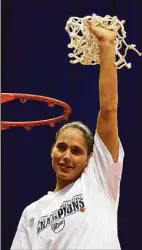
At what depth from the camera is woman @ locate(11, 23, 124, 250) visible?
4.17 feet

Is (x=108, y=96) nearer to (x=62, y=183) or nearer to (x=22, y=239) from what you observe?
(x=62, y=183)

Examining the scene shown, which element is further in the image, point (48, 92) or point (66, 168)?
point (48, 92)

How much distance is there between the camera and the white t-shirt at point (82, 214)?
126 centimetres

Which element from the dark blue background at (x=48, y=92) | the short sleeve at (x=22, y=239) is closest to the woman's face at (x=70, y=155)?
the short sleeve at (x=22, y=239)

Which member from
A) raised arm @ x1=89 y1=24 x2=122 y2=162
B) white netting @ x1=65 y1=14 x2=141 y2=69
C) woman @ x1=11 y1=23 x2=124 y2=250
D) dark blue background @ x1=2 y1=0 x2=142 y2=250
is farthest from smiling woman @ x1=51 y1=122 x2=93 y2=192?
dark blue background @ x1=2 y1=0 x2=142 y2=250

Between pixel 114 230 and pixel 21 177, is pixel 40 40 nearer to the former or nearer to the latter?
pixel 21 177

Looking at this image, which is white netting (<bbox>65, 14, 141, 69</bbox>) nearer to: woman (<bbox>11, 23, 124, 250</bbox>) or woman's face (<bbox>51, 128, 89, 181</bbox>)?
woman (<bbox>11, 23, 124, 250</bbox>)

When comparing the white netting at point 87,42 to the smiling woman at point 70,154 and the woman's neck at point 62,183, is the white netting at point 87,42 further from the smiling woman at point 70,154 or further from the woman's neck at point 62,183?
the woman's neck at point 62,183

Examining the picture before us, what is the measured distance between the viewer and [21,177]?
266cm

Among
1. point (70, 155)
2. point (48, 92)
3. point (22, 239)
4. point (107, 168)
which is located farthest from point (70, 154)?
point (48, 92)

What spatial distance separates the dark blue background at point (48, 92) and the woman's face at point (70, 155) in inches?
44.8

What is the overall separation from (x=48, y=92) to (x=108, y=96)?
142cm

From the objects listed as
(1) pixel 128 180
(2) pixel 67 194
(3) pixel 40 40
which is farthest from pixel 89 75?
(2) pixel 67 194

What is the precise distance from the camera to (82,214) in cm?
129
